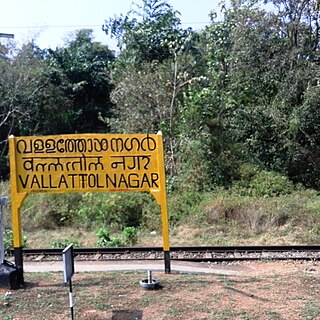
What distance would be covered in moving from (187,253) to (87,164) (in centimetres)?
368

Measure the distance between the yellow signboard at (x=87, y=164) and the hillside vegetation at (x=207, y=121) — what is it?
3.85 meters

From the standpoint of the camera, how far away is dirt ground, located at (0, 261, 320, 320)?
5895 mm

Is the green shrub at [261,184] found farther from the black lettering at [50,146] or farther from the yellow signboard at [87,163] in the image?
the black lettering at [50,146]

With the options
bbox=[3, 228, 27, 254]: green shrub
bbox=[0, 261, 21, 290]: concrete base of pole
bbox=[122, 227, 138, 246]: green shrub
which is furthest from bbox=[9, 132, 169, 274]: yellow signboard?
bbox=[122, 227, 138, 246]: green shrub

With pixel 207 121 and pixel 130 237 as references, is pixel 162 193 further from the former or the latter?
pixel 207 121

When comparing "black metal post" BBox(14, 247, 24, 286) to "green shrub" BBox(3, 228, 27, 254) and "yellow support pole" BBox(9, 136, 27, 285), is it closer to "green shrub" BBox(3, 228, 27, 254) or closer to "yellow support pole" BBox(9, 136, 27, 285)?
"yellow support pole" BBox(9, 136, 27, 285)

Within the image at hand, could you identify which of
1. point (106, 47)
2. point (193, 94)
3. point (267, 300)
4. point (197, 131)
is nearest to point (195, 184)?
point (197, 131)

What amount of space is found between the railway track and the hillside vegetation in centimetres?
97

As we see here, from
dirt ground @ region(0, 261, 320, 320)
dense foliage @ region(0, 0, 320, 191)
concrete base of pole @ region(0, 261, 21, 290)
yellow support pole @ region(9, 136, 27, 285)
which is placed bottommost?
dirt ground @ region(0, 261, 320, 320)

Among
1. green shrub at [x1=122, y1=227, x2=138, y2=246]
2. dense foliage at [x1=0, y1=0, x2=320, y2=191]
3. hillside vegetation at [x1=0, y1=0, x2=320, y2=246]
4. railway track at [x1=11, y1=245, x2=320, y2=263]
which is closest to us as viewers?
railway track at [x1=11, y1=245, x2=320, y2=263]

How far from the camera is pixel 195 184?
16344mm

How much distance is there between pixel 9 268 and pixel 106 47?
968 inches

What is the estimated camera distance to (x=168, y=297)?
A: 21.4 ft

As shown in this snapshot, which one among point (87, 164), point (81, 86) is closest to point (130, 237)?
point (87, 164)
